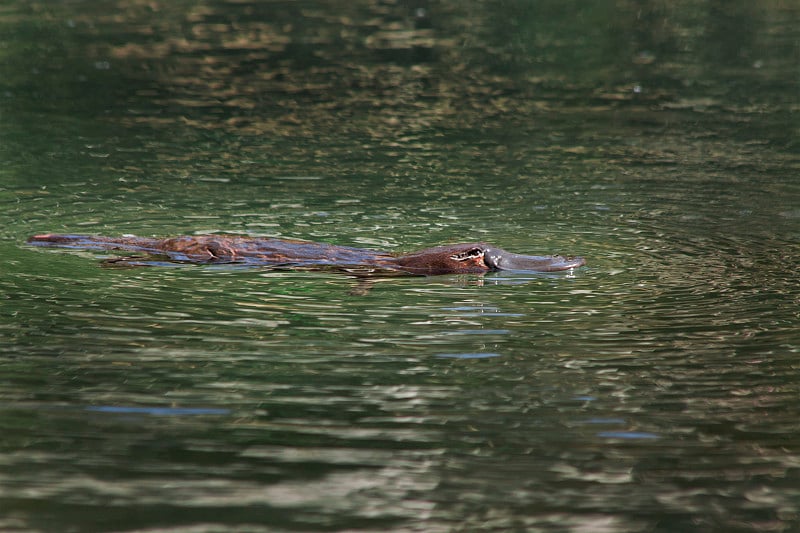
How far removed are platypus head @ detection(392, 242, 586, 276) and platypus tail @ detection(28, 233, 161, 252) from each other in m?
2.22

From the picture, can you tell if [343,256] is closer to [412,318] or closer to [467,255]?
[467,255]

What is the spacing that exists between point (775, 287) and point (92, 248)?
562 cm

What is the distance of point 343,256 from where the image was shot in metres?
9.18

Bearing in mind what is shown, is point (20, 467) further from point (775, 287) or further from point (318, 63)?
point (318, 63)

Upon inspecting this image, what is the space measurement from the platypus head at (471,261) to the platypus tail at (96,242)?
2223mm

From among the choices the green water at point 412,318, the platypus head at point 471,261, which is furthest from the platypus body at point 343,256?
the green water at point 412,318

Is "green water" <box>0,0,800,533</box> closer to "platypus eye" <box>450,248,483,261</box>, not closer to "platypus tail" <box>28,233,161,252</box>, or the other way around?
"platypus tail" <box>28,233,161,252</box>

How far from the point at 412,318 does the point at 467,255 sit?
1355 mm

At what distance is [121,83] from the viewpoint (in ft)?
64.9

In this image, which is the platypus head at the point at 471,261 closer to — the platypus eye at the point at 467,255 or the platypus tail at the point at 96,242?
the platypus eye at the point at 467,255

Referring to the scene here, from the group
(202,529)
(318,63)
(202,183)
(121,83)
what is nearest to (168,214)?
(202,183)

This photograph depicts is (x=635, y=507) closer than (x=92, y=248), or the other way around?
(x=635, y=507)

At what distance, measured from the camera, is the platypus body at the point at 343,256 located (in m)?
9.06

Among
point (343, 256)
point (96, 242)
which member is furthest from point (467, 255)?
point (96, 242)
